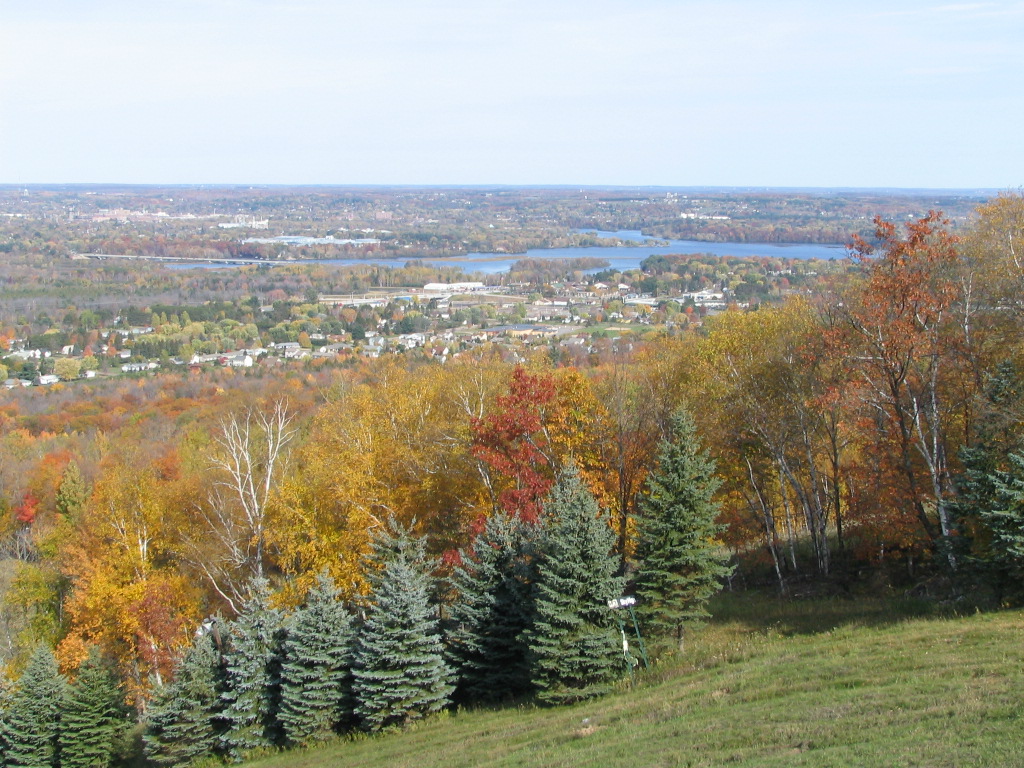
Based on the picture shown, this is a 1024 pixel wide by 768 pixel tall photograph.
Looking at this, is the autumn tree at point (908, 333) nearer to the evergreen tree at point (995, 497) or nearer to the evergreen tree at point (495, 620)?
the evergreen tree at point (995, 497)

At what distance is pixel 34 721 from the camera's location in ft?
69.6

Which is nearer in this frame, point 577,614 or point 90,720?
point 577,614

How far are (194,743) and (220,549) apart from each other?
30.9 ft

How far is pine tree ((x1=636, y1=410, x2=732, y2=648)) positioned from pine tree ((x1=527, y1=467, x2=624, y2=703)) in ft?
3.50

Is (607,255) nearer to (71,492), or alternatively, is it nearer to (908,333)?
(71,492)

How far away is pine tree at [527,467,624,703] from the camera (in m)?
16.2

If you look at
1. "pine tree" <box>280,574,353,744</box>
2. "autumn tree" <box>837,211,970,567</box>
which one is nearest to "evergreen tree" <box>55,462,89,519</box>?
"pine tree" <box>280,574,353,744</box>

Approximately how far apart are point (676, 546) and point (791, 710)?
207 inches

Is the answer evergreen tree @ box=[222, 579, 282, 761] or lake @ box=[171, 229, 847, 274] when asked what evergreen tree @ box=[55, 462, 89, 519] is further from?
lake @ box=[171, 229, 847, 274]

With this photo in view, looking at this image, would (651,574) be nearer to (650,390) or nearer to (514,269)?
(650,390)

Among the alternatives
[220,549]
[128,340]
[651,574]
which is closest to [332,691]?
[651,574]

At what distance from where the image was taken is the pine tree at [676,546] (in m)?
17.2

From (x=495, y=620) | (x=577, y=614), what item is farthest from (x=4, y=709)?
(x=577, y=614)

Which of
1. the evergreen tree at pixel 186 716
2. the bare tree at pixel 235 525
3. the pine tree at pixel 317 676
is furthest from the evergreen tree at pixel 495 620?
the bare tree at pixel 235 525
